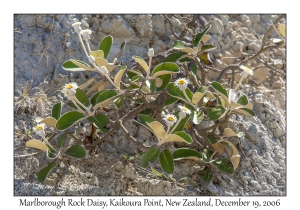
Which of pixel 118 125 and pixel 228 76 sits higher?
pixel 228 76

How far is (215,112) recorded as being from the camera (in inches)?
102

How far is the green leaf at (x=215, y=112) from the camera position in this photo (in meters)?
2.57

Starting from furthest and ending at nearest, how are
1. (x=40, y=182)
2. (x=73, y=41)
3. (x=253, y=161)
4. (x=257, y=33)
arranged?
(x=257, y=33) → (x=73, y=41) → (x=253, y=161) → (x=40, y=182)

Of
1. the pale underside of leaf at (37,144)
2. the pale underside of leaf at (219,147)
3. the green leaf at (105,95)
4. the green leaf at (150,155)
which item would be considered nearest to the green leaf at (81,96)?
the green leaf at (105,95)

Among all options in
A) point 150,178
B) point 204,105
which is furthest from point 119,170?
point 204,105

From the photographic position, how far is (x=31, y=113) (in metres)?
2.96

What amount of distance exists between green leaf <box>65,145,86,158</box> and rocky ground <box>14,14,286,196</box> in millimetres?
190

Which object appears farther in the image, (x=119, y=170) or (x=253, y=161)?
(x=253, y=161)

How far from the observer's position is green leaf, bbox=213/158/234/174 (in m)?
2.71

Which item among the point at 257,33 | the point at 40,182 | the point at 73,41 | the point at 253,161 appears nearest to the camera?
the point at 40,182

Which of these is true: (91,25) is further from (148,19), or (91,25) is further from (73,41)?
(148,19)

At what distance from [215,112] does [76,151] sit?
793mm

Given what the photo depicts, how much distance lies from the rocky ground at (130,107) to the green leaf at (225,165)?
94 millimetres

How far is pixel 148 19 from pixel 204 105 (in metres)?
1.01
